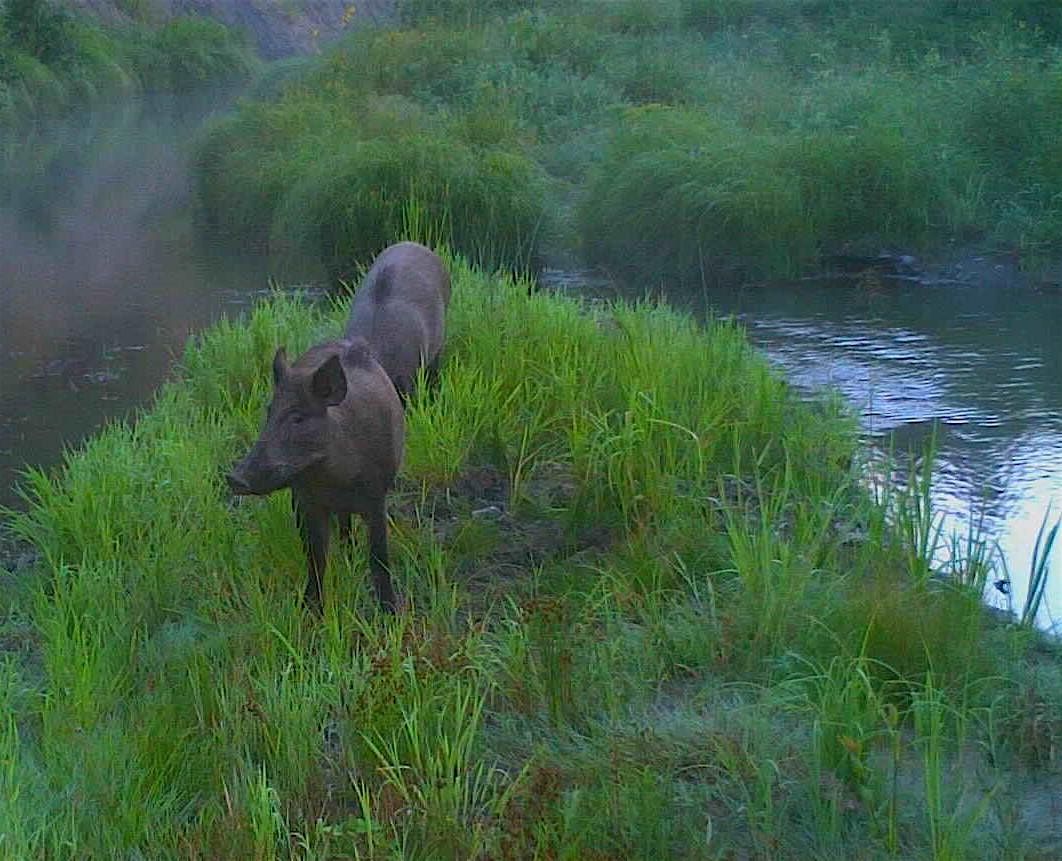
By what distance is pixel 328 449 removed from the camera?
16.0 feet

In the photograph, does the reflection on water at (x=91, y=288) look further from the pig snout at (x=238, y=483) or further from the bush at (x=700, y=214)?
the pig snout at (x=238, y=483)

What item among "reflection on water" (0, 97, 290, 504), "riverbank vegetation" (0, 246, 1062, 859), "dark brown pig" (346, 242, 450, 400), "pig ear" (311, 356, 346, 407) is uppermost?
"pig ear" (311, 356, 346, 407)

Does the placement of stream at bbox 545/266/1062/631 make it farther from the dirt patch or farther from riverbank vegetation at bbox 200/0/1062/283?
the dirt patch

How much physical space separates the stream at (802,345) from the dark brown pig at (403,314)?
2083 mm

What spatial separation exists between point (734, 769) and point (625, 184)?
9.10 m

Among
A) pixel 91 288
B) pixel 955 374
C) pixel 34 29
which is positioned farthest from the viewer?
pixel 34 29

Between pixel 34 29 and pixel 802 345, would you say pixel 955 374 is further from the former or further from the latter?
pixel 34 29

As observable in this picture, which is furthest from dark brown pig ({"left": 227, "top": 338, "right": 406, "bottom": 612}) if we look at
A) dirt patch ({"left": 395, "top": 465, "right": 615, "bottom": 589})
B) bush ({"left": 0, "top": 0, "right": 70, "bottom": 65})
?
bush ({"left": 0, "top": 0, "right": 70, "bottom": 65})

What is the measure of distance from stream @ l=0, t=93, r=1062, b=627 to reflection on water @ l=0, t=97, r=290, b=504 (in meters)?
0.02

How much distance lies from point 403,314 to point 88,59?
26.3 m

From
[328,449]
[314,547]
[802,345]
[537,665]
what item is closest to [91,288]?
[802,345]

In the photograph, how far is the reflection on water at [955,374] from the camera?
690 centimetres

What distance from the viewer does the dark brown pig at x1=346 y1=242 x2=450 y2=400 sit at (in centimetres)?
682

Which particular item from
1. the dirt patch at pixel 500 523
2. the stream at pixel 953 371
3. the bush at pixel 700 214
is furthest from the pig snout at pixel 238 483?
the bush at pixel 700 214
